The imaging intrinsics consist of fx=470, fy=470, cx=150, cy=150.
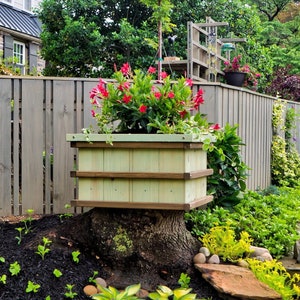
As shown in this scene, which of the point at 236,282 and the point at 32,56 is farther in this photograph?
the point at 32,56

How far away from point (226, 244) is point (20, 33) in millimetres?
12112

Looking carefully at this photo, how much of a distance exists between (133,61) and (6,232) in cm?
666

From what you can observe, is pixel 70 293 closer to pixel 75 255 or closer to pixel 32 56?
pixel 75 255

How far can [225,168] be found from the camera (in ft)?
13.9

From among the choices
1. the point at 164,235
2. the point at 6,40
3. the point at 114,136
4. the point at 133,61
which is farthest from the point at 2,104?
the point at 6,40

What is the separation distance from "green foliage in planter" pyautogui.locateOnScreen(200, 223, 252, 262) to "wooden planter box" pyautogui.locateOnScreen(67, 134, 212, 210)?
12.4 inches

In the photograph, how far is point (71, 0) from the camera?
9.70m

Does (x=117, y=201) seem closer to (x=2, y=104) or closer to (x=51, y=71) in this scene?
(x=2, y=104)

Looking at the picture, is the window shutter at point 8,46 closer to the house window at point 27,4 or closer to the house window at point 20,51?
the house window at point 20,51

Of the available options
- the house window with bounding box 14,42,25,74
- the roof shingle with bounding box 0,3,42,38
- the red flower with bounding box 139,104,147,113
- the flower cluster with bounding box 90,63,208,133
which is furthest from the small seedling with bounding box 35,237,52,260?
the house window with bounding box 14,42,25,74

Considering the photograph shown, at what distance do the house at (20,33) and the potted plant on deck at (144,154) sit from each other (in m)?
10.5

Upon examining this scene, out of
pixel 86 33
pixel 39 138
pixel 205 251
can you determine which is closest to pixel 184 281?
pixel 205 251

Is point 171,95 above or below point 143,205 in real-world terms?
above

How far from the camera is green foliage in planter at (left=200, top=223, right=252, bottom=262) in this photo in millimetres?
3189
